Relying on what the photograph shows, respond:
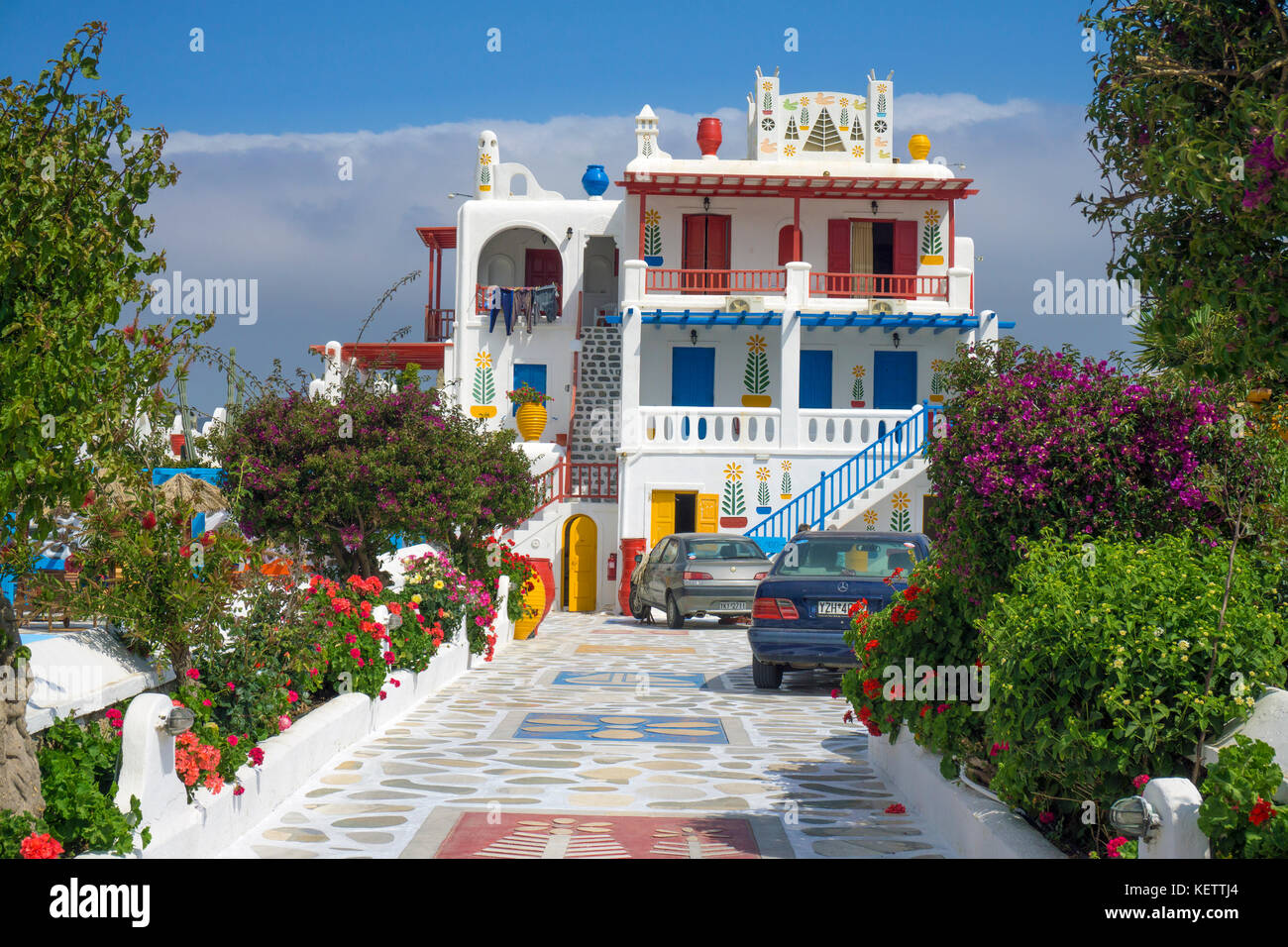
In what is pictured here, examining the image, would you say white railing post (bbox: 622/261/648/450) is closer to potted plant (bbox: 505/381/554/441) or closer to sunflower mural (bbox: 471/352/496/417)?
potted plant (bbox: 505/381/554/441)

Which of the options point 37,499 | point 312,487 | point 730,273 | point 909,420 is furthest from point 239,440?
point 730,273

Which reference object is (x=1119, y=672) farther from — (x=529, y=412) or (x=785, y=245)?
(x=785, y=245)

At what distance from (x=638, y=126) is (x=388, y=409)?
2022cm

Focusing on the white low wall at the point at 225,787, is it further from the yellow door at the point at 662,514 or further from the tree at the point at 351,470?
the yellow door at the point at 662,514

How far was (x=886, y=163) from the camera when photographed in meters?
31.9

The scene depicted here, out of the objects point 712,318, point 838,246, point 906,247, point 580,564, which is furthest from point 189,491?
point 906,247

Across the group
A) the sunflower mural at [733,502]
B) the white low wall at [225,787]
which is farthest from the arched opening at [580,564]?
the white low wall at [225,787]

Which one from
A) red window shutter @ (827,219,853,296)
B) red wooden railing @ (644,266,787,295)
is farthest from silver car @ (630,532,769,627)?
red window shutter @ (827,219,853,296)

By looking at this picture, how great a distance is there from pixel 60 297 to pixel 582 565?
74.6 feet

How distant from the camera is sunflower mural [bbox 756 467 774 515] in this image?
88.1 ft

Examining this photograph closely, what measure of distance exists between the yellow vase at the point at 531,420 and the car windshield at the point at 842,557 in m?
18.3

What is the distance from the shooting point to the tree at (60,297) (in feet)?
15.4
